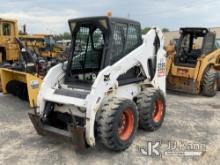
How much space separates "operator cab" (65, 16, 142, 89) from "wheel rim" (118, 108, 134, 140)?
2.14ft

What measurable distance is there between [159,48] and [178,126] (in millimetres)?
1588

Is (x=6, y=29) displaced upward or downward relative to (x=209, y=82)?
upward

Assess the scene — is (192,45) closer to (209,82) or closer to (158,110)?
(209,82)

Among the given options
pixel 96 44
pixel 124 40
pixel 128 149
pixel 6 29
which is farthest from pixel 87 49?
pixel 6 29

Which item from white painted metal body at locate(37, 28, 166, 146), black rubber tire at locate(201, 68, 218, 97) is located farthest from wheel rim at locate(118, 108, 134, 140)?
black rubber tire at locate(201, 68, 218, 97)

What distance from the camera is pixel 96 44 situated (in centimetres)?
518

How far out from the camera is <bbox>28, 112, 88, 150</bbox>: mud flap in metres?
3.91

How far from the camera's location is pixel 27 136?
5102 millimetres

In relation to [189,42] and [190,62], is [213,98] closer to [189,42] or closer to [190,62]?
[190,62]

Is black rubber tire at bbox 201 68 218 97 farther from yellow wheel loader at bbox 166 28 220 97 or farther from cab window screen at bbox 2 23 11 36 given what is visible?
cab window screen at bbox 2 23 11 36

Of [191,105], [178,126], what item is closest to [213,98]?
[191,105]

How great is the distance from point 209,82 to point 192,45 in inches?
66.2

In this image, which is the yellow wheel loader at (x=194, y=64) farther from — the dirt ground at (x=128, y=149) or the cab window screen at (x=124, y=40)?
the cab window screen at (x=124, y=40)

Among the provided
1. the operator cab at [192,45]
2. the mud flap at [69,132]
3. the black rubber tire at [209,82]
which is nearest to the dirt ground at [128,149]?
the mud flap at [69,132]
